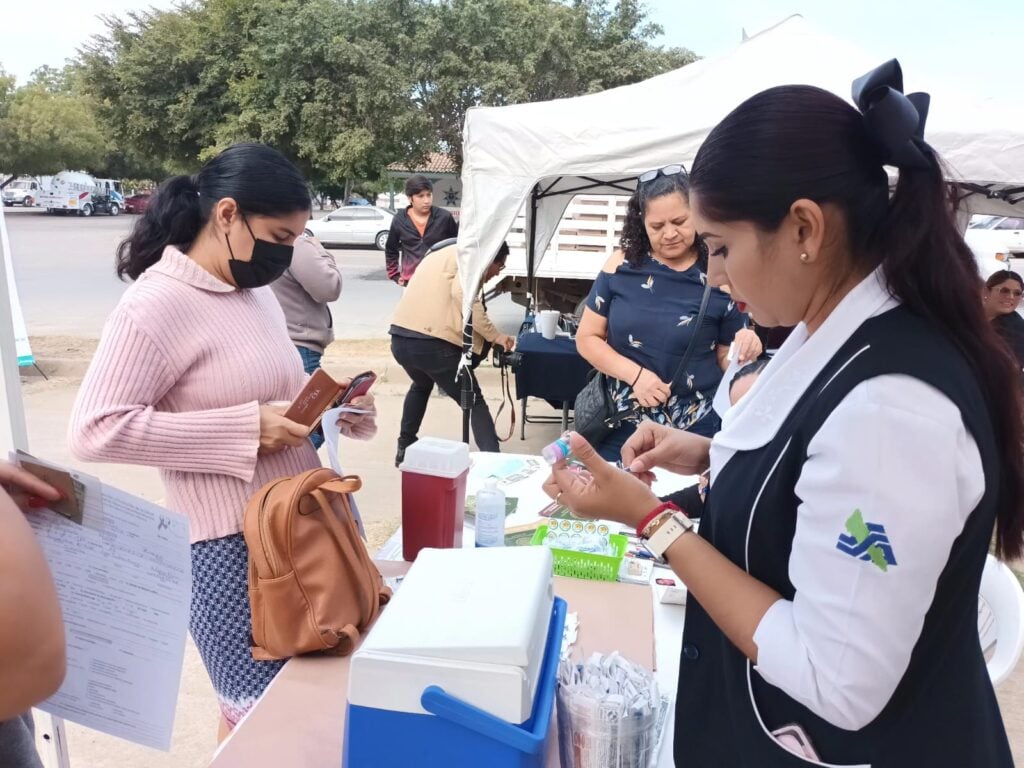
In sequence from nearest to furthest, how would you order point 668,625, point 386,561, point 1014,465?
point 1014,465
point 668,625
point 386,561

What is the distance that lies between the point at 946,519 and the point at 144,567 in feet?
3.46

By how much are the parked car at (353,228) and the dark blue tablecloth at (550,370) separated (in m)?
16.1

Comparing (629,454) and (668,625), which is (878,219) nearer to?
(629,454)

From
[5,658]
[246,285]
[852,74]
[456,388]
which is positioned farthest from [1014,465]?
[456,388]

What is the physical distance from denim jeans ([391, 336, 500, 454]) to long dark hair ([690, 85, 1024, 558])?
3351 mm

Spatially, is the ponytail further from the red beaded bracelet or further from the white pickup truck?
the white pickup truck

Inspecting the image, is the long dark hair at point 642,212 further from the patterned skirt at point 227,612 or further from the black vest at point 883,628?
the black vest at point 883,628

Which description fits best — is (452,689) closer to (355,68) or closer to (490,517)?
(490,517)

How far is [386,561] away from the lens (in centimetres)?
180

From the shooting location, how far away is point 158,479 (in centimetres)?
456

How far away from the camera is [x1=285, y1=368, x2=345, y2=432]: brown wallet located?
61.6 inches

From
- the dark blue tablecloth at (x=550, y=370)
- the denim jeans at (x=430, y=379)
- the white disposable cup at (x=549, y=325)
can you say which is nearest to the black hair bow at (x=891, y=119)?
the denim jeans at (x=430, y=379)

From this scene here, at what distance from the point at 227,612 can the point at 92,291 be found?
1151 centimetres

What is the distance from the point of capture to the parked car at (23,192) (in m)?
36.3
